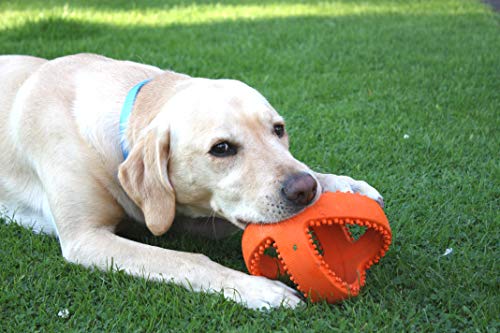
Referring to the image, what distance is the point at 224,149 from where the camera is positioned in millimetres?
3068

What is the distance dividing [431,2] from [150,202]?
29.7 feet

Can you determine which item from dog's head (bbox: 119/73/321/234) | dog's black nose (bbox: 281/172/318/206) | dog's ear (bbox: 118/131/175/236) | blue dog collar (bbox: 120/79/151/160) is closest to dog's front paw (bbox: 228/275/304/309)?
dog's head (bbox: 119/73/321/234)

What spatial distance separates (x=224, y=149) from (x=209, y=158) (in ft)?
0.29

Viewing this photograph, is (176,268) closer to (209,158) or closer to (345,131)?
(209,158)

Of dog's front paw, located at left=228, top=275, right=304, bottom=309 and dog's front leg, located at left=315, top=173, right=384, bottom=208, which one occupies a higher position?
dog's front leg, located at left=315, top=173, right=384, bottom=208

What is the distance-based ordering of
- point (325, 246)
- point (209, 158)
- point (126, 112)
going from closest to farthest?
point (325, 246) < point (209, 158) < point (126, 112)

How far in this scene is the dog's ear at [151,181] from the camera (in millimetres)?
3176

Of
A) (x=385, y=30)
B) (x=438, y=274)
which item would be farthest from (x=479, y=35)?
(x=438, y=274)

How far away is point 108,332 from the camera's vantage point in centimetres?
272

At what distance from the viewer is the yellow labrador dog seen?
294cm

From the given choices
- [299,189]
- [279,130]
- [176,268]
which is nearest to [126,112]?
[279,130]

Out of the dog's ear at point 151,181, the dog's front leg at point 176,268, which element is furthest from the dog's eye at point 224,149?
the dog's front leg at point 176,268

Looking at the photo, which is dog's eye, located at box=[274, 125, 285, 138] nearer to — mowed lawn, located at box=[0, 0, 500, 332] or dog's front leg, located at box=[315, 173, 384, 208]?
dog's front leg, located at box=[315, 173, 384, 208]

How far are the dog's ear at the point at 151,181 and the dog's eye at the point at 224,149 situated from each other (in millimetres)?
278
